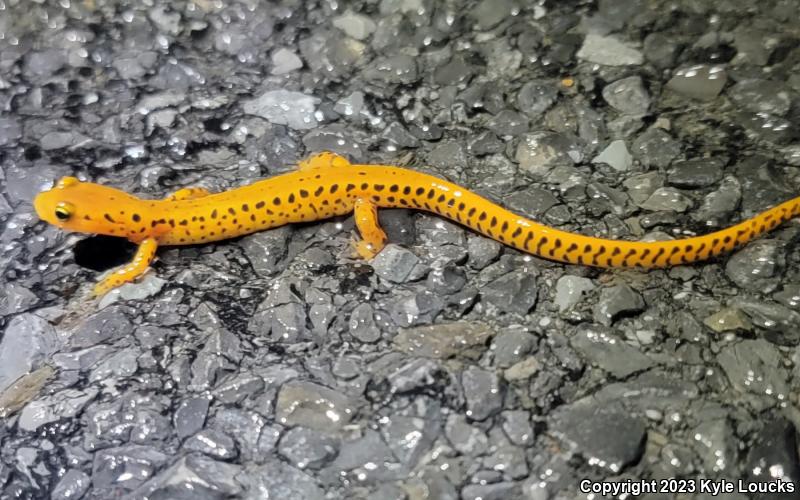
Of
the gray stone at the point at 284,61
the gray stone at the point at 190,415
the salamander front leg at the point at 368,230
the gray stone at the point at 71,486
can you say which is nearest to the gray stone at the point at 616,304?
the salamander front leg at the point at 368,230

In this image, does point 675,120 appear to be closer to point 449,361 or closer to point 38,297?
point 449,361

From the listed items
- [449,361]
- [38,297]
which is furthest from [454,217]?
[38,297]

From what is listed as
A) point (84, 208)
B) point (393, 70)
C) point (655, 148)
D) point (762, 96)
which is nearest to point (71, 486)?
point (84, 208)

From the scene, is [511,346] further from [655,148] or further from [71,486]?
[71,486]

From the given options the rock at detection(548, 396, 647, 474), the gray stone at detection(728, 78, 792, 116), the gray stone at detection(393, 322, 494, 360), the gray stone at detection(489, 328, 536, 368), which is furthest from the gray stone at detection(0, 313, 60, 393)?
the gray stone at detection(728, 78, 792, 116)

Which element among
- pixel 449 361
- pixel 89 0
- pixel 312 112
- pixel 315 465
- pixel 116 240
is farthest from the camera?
pixel 89 0
